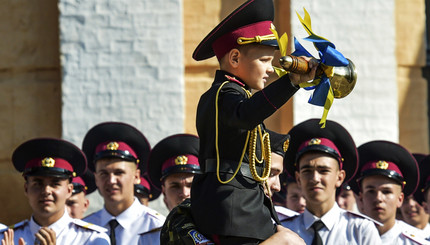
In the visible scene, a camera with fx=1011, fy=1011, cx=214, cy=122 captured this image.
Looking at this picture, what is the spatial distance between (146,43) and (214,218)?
16.6 ft

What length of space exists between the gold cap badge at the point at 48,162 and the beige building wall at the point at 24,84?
226 cm

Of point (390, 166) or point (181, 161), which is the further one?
point (390, 166)

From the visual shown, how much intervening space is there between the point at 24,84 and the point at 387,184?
374cm

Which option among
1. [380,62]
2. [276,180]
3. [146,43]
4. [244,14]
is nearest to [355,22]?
[380,62]

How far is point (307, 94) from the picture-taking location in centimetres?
959

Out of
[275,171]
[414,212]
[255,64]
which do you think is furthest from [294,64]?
[414,212]

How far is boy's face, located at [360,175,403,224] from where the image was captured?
7977 millimetres

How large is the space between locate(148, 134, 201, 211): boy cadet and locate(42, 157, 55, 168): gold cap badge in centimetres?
94

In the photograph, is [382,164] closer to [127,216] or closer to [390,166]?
[390,166]

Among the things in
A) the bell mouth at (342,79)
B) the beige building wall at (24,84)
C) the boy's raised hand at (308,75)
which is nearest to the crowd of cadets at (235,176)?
the boy's raised hand at (308,75)

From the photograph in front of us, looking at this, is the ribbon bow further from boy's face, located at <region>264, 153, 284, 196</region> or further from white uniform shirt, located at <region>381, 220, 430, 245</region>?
white uniform shirt, located at <region>381, 220, 430, 245</region>

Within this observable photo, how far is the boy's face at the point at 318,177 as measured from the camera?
7.02 meters

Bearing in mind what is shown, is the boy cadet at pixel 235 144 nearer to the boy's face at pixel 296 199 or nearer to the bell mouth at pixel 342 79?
the bell mouth at pixel 342 79

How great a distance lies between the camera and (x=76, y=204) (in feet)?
28.2
